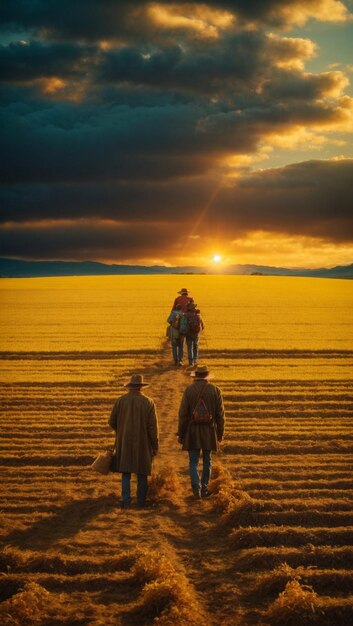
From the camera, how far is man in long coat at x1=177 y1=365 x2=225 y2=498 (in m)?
8.60

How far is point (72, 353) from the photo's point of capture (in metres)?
24.0

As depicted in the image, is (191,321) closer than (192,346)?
Yes

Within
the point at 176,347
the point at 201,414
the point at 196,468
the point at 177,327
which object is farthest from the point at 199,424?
the point at 176,347

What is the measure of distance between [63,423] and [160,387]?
4.78 m

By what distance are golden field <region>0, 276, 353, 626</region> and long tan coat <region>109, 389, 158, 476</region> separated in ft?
2.44

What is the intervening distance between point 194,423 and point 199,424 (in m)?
0.09

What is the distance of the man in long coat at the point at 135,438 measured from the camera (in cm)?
826

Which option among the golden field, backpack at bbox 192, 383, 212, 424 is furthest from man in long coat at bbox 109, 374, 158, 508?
backpack at bbox 192, 383, 212, 424

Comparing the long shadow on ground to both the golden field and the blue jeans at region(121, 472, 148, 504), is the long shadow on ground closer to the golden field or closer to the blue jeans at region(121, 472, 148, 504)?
the golden field

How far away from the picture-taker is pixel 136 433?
27.3ft

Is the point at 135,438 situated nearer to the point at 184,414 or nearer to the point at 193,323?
the point at 184,414

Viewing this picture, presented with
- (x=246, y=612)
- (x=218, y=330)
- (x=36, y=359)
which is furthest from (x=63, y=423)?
(x=218, y=330)

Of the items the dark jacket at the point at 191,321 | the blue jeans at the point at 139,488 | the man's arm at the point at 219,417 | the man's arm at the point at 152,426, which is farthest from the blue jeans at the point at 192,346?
the blue jeans at the point at 139,488

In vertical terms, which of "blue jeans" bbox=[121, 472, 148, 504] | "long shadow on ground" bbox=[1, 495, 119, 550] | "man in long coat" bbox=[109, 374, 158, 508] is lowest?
"long shadow on ground" bbox=[1, 495, 119, 550]
